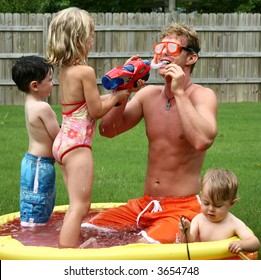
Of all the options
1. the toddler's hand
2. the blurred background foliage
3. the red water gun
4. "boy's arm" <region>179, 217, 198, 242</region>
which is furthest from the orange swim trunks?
the blurred background foliage

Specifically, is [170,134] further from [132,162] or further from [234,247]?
[132,162]

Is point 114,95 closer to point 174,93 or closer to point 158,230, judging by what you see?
point 174,93

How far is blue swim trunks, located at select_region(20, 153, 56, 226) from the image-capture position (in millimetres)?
4934

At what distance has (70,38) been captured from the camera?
14.6 ft

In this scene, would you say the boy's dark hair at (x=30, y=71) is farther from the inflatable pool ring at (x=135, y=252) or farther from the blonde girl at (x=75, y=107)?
the inflatable pool ring at (x=135, y=252)

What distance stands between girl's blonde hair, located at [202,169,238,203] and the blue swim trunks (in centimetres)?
128

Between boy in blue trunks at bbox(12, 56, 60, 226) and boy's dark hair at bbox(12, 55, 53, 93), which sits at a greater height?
boy's dark hair at bbox(12, 55, 53, 93)

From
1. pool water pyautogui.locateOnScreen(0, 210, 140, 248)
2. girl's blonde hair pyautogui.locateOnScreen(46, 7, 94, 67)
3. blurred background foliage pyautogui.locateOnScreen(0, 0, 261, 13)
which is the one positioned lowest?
pool water pyautogui.locateOnScreen(0, 210, 140, 248)

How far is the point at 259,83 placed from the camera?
16641 mm

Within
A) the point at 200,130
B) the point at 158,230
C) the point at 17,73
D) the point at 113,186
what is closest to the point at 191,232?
the point at 158,230

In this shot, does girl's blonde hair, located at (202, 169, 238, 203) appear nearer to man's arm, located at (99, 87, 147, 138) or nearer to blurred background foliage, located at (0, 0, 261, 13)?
man's arm, located at (99, 87, 147, 138)

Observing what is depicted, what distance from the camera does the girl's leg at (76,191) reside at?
4.35 meters

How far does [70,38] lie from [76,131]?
0.58m
